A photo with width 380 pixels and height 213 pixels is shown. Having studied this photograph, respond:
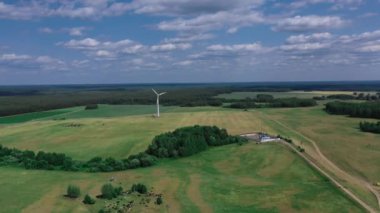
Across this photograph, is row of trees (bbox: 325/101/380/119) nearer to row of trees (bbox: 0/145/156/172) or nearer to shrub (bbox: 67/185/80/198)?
row of trees (bbox: 0/145/156/172)

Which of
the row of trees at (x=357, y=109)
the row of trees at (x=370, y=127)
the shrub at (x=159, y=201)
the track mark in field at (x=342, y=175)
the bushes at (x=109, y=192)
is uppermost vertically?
the row of trees at (x=357, y=109)

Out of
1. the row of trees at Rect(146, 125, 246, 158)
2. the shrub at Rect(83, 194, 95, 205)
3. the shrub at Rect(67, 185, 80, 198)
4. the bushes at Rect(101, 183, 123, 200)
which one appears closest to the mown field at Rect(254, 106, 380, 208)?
the row of trees at Rect(146, 125, 246, 158)

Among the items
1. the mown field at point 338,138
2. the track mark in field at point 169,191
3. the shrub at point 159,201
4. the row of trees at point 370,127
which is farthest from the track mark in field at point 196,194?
the row of trees at point 370,127

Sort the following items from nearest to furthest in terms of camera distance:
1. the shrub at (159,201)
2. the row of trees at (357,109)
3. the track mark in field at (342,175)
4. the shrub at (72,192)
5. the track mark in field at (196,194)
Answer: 1. the track mark in field at (196,194)
2. the shrub at (159,201)
3. the shrub at (72,192)
4. the track mark in field at (342,175)
5. the row of trees at (357,109)

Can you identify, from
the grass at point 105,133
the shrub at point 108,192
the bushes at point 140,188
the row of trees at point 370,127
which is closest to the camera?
the shrub at point 108,192

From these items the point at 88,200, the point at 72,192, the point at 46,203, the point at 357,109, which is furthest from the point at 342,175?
the point at 357,109

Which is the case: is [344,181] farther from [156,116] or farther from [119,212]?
[156,116]

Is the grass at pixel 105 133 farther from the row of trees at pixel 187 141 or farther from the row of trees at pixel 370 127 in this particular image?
the row of trees at pixel 370 127
